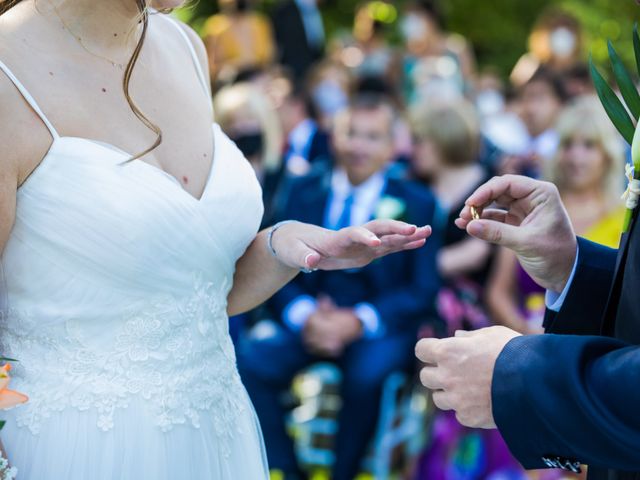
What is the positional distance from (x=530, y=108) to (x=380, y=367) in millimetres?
3848

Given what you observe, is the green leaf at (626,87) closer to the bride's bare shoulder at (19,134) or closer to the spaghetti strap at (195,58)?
the spaghetti strap at (195,58)

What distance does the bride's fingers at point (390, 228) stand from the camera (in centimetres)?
245

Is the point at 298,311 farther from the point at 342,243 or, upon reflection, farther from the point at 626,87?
the point at 626,87

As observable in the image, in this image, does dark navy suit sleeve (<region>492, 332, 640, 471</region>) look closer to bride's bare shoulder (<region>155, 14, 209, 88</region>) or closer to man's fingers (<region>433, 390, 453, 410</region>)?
man's fingers (<region>433, 390, 453, 410</region>)

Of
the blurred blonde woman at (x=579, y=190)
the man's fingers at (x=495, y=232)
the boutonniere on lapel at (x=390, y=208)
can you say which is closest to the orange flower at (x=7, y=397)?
the man's fingers at (x=495, y=232)

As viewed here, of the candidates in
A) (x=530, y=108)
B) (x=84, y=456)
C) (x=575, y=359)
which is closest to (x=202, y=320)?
(x=84, y=456)

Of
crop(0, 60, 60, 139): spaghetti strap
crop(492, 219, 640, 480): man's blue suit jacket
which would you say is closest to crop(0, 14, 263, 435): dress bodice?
crop(0, 60, 60, 139): spaghetti strap

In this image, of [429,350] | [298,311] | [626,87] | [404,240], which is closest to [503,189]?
[404,240]

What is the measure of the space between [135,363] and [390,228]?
69cm

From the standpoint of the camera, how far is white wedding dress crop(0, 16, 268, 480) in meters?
2.36

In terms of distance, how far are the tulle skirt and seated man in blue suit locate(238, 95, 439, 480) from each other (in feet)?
9.30

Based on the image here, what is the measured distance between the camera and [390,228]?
8.14 feet

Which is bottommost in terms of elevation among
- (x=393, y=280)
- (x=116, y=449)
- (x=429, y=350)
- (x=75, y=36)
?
(x=393, y=280)

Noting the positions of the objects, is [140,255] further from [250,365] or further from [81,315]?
[250,365]
